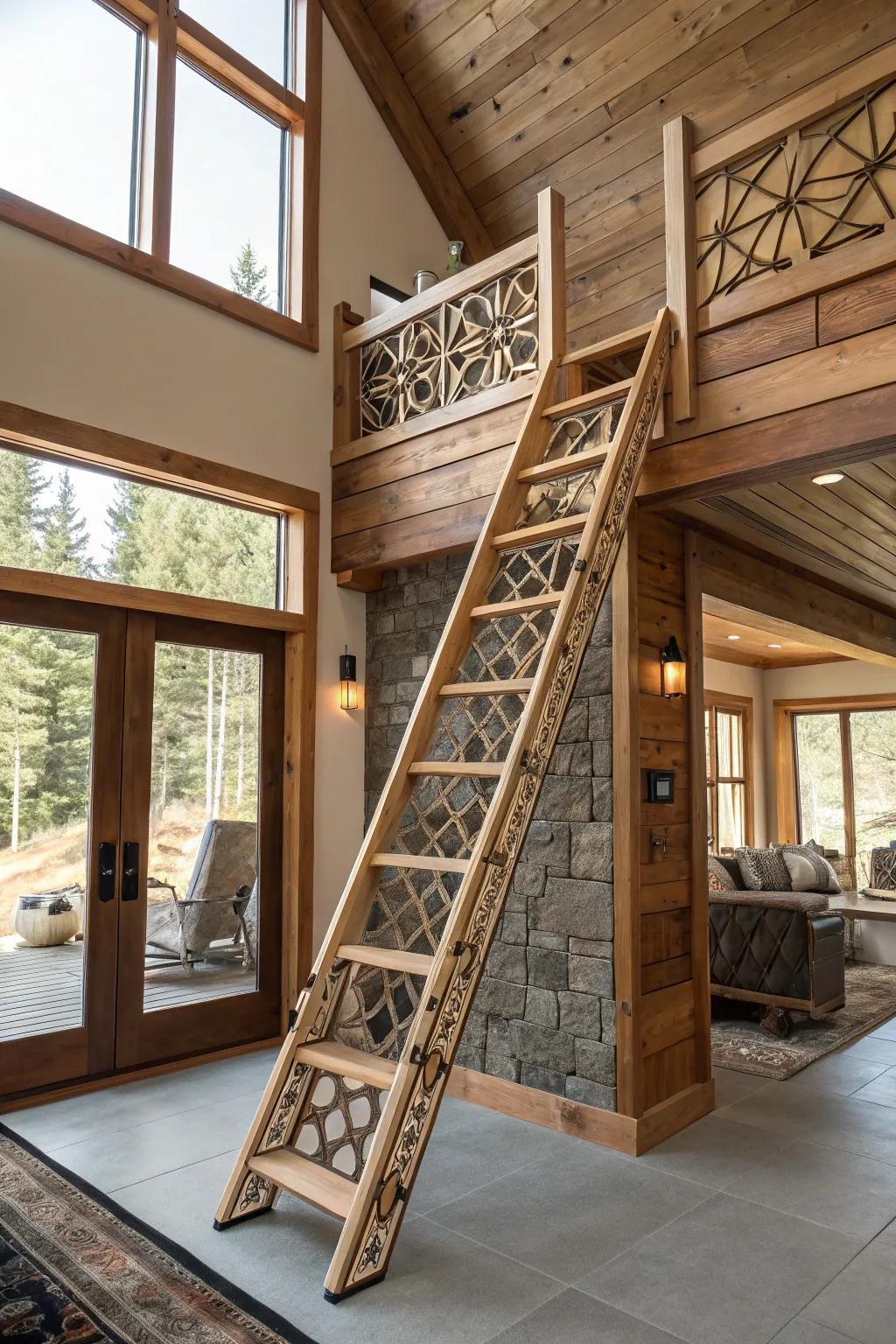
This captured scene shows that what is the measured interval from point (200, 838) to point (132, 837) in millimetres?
376

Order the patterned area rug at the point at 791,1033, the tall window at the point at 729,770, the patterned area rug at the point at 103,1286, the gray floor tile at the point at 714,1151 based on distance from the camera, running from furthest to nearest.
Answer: the tall window at the point at 729,770 < the patterned area rug at the point at 791,1033 < the gray floor tile at the point at 714,1151 < the patterned area rug at the point at 103,1286

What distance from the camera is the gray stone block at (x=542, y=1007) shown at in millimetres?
3924

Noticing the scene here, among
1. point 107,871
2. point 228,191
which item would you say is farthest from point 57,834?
point 228,191

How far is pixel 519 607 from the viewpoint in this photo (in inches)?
133

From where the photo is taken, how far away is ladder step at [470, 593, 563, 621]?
3291 mm

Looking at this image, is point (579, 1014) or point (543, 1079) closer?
point (579, 1014)

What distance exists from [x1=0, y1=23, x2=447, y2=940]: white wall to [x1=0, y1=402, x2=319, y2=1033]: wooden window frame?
8 cm

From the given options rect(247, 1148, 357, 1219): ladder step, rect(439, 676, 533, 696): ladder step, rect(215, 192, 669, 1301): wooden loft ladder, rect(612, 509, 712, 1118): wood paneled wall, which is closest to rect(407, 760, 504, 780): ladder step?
rect(215, 192, 669, 1301): wooden loft ladder

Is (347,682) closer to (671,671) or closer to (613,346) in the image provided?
(671,671)

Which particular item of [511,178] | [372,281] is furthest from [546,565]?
[511,178]

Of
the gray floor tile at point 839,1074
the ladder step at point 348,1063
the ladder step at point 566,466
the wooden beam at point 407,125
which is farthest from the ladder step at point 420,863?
the wooden beam at point 407,125

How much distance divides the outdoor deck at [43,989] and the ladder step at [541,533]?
2.63 m

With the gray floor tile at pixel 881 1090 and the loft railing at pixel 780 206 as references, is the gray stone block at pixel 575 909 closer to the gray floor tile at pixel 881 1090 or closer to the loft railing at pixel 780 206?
the gray floor tile at pixel 881 1090

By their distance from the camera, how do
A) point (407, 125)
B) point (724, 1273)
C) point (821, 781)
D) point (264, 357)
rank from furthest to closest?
1. point (821, 781)
2. point (407, 125)
3. point (264, 357)
4. point (724, 1273)
